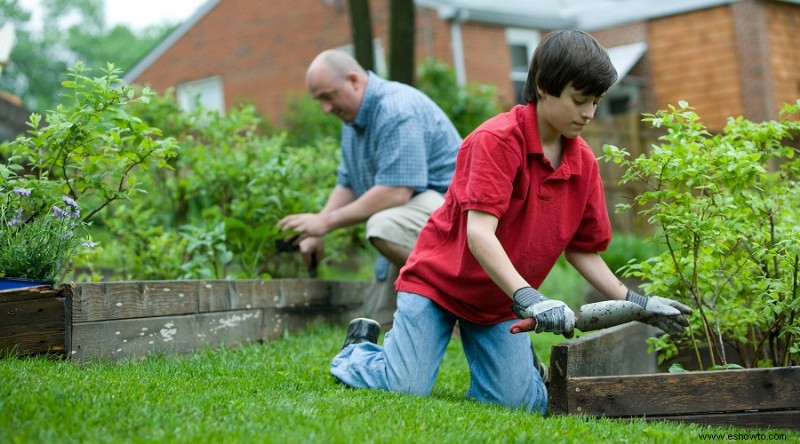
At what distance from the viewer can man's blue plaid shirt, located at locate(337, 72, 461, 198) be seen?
5652mm

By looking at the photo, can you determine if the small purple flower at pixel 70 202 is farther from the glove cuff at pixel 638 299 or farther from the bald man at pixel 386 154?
the glove cuff at pixel 638 299

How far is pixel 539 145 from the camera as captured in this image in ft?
12.4

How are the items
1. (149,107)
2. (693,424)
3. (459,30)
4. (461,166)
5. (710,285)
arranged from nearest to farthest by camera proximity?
1. (693,424)
2. (461,166)
3. (710,285)
4. (149,107)
5. (459,30)

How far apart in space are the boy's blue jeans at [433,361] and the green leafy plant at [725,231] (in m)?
0.62

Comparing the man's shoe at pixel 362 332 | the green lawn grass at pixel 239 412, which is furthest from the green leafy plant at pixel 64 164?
the man's shoe at pixel 362 332

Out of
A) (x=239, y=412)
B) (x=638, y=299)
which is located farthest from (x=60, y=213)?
(x=638, y=299)

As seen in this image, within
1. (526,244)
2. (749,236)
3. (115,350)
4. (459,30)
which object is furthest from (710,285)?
(459,30)

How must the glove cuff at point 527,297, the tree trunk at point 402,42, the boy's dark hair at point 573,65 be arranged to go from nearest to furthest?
the glove cuff at point 527,297
the boy's dark hair at point 573,65
the tree trunk at point 402,42

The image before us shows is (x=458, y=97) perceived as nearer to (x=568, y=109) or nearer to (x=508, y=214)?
(x=508, y=214)

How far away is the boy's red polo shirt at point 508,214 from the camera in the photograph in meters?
3.70

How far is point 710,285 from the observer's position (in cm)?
417

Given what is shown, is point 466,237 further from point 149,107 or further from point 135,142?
point 149,107

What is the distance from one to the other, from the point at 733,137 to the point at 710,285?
663 mm

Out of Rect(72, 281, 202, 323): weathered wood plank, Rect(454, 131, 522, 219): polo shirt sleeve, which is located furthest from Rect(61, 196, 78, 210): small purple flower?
Rect(454, 131, 522, 219): polo shirt sleeve
